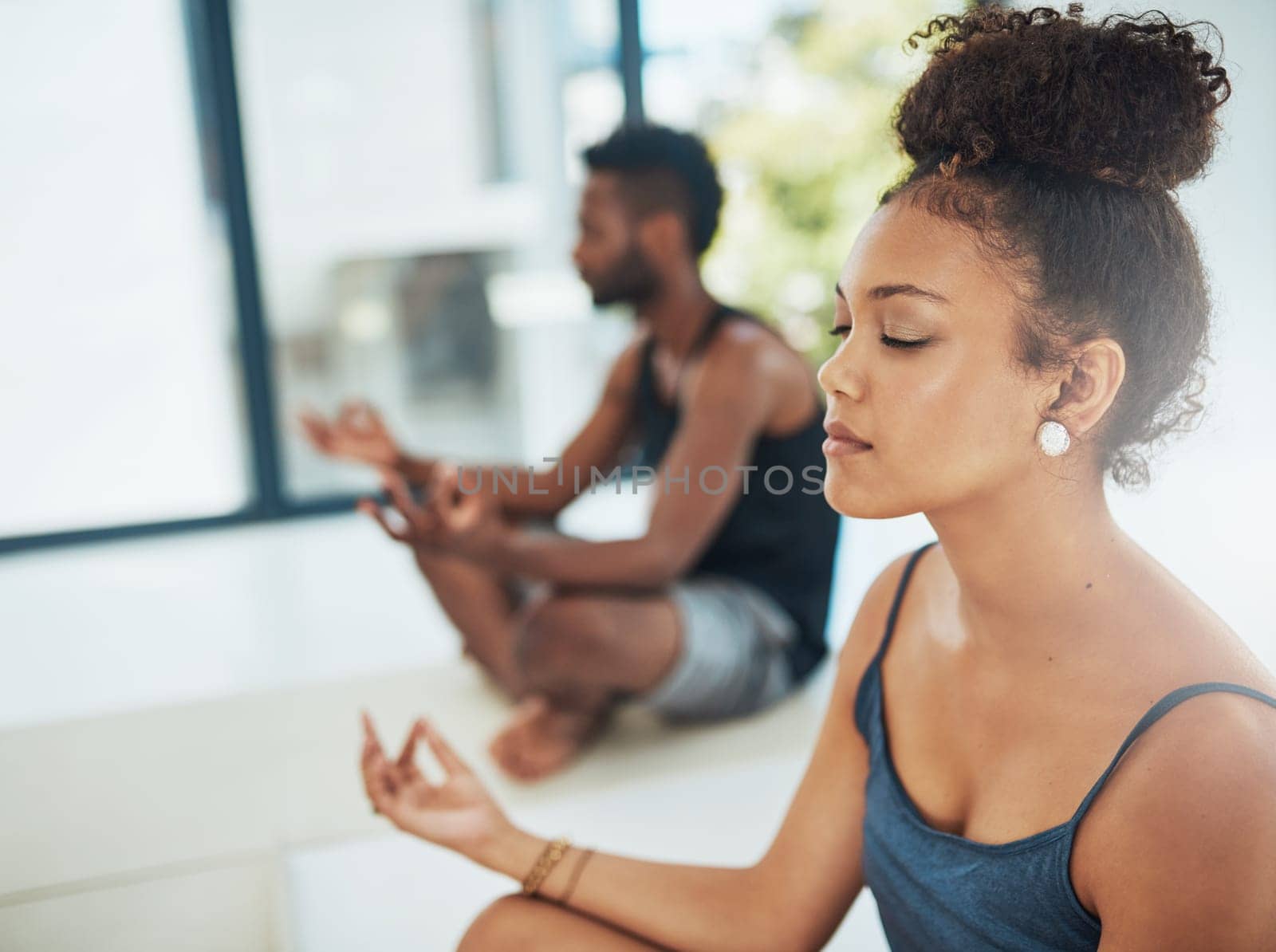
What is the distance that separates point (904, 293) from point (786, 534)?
4.26 feet

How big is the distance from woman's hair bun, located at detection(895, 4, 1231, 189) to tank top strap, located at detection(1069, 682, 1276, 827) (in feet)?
1.16

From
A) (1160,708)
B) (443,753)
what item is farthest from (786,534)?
(1160,708)

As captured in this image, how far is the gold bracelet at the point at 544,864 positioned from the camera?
3.65ft

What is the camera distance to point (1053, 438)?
86 centimetres

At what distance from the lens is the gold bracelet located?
3.65 feet

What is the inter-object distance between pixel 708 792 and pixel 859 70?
345 cm

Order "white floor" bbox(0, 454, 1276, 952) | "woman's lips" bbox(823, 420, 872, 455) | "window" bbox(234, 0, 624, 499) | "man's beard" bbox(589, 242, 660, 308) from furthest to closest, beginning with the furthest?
"window" bbox(234, 0, 624, 499), "man's beard" bbox(589, 242, 660, 308), "white floor" bbox(0, 454, 1276, 952), "woman's lips" bbox(823, 420, 872, 455)

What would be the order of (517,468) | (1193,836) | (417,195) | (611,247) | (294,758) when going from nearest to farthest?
1. (1193,836)
2. (294,758)
3. (611,247)
4. (517,468)
5. (417,195)

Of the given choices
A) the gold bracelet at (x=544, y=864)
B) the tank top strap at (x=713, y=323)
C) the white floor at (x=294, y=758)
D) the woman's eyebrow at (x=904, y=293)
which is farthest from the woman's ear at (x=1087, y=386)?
the tank top strap at (x=713, y=323)

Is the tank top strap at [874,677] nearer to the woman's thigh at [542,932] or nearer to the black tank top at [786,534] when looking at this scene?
the woman's thigh at [542,932]

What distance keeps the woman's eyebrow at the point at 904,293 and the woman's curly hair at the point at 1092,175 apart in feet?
0.17

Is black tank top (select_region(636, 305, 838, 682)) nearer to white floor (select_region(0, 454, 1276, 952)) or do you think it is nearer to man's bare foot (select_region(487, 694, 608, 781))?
white floor (select_region(0, 454, 1276, 952))

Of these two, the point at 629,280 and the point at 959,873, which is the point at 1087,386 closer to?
the point at 959,873

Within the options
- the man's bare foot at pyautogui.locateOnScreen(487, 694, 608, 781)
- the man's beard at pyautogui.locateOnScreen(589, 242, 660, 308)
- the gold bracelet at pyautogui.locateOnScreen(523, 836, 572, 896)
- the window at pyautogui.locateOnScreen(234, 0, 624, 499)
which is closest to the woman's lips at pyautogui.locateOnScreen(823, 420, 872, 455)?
the gold bracelet at pyautogui.locateOnScreen(523, 836, 572, 896)
